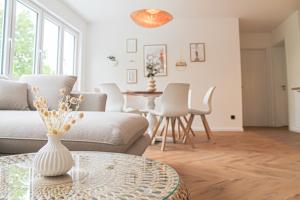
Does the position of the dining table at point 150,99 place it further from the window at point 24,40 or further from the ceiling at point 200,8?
the ceiling at point 200,8

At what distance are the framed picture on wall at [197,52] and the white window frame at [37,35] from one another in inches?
104

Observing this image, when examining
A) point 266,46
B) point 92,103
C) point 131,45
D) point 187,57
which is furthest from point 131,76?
point 266,46

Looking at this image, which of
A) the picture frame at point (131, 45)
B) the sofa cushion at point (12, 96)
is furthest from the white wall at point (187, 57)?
the sofa cushion at point (12, 96)

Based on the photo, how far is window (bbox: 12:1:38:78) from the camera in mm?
3559

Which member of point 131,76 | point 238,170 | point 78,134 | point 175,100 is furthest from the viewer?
point 131,76

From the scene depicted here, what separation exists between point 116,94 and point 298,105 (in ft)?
13.1

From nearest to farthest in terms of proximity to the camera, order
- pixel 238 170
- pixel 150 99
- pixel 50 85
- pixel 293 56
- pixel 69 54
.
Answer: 1. pixel 238 170
2. pixel 50 85
3. pixel 150 99
4. pixel 293 56
5. pixel 69 54

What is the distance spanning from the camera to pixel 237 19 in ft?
17.9

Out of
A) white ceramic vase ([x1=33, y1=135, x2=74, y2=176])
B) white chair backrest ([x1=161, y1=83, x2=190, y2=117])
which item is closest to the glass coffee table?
white ceramic vase ([x1=33, y1=135, x2=74, y2=176])

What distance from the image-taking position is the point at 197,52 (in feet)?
18.0

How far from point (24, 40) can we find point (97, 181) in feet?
12.2

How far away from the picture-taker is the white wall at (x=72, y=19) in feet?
14.1

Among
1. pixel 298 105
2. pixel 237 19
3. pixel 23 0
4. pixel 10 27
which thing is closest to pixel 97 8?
pixel 23 0

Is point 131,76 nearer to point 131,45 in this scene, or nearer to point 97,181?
point 131,45
